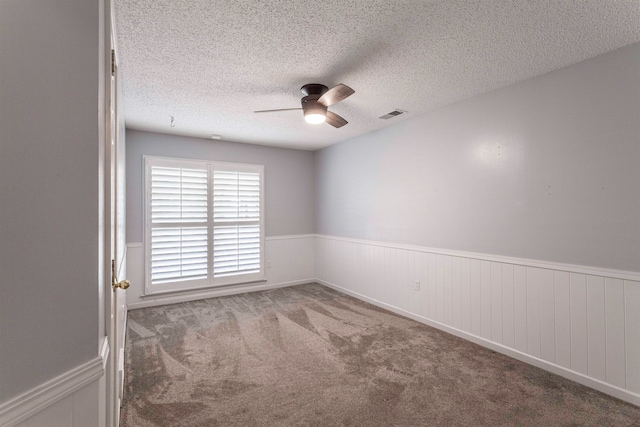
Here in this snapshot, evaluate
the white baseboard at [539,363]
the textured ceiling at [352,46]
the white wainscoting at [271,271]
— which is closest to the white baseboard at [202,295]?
the white wainscoting at [271,271]

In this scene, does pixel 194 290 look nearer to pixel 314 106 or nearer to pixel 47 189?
pixel 314 106

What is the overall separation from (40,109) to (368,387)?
245 cm

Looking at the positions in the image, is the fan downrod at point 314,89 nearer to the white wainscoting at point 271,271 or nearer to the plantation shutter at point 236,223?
the plantation shutter at point 236,223

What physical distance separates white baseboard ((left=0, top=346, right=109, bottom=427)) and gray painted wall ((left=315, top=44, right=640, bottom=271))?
3.09 m

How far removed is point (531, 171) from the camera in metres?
2.69

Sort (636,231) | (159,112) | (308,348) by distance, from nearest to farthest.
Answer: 1. (636,231)
2. (308,348)
3. (159,112)

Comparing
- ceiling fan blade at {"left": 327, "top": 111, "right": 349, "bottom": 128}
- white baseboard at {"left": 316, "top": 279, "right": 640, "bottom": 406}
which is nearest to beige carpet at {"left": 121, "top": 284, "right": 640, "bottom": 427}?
white baseboard at {"left": 316, "top": 279, "right": 640, "bottom": 406}

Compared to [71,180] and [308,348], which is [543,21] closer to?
[71,180]

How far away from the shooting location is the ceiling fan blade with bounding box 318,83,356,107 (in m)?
2.37

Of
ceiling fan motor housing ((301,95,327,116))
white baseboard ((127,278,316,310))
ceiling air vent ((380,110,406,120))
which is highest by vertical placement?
ceiling air vent ((380,110,406,120))

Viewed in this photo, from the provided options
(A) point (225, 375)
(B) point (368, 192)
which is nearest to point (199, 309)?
(A) point (225, 375)

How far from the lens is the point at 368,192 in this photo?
176 inches

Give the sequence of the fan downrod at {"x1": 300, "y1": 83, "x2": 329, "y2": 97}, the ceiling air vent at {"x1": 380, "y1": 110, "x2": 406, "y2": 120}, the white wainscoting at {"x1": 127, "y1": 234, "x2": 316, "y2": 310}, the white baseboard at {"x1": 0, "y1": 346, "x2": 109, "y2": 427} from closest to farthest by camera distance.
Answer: the white baseboard at {"x1": 0, "y1": 346, "x2": 109, "y2": 427}, the fan downrod at {"x1": 300, "y1": 83, "x2": 329, "y2": 97}, the ceiling air vent at {"x1": 380, "y1": 110, "x2": 406, "y2": 120}, the white wainscoting at {"x1": 127, "y1": 234, "x2": 316, "y2": 310}

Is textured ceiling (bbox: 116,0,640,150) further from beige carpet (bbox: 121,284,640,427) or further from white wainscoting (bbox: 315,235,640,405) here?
beige carpet (bbox: 121,284,640,427)
